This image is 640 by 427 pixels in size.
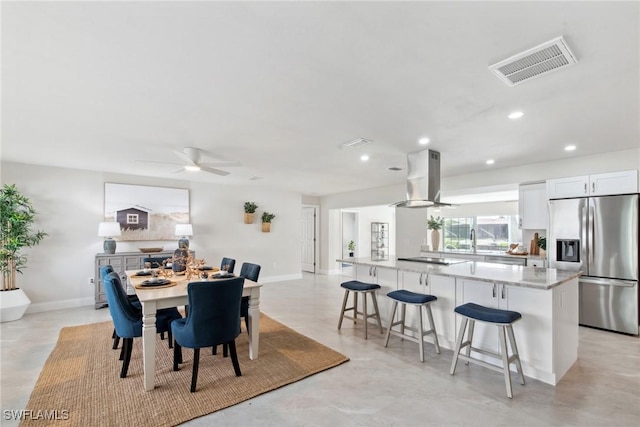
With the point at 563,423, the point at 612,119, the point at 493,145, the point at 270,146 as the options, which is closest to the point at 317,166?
the point at 270,146

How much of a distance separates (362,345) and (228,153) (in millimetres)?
3084

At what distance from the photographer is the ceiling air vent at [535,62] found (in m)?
1.81

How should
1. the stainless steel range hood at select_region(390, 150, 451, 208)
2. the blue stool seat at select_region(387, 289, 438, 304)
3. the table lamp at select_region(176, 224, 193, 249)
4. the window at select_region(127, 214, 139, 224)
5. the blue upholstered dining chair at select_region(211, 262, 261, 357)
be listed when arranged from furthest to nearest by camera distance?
1. the table lamp at select_region(176, 224, 193, 249)
2. the window at select_region(127, 214, 139, 224)
3. the stainless steel range hood at select_region(390, 150, 451, 208)
4. the blue upholstered dining chair at select_region(211, 262, 261, 357)
5. the blue stool seat at select_region(387, 289, 438, 304)

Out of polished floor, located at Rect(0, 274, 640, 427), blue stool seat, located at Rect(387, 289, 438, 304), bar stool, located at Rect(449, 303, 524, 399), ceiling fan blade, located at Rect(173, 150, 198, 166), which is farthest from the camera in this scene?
ceiling fan blade, located at Rect(173, 150, 198, 166)

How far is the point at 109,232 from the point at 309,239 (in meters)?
5.34

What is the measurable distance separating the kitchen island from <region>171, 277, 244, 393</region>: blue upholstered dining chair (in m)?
1.91

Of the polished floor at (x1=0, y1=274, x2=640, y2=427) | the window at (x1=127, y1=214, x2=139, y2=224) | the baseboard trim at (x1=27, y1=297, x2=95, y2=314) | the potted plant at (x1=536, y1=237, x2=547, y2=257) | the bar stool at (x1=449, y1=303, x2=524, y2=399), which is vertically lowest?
the baseboard trim at (x1=27, y1=297, x2=95, y2=314)

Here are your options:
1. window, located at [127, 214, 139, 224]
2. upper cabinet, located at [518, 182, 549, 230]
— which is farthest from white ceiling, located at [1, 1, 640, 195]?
window, located at [127, 214, 139, 224]

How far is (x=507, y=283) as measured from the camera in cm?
265

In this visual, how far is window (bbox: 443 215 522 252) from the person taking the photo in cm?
901

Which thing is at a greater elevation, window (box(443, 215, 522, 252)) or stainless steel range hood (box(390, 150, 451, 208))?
stainless steel range hood (box(390, 150, 451, 208))

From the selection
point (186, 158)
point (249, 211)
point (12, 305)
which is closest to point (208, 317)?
point (186, 158)

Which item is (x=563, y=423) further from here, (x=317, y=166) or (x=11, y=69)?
(x=11, y=69)

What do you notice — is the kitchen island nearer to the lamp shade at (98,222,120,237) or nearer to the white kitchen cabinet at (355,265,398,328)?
the white kitchen cabinet at (355,265,398,328)
